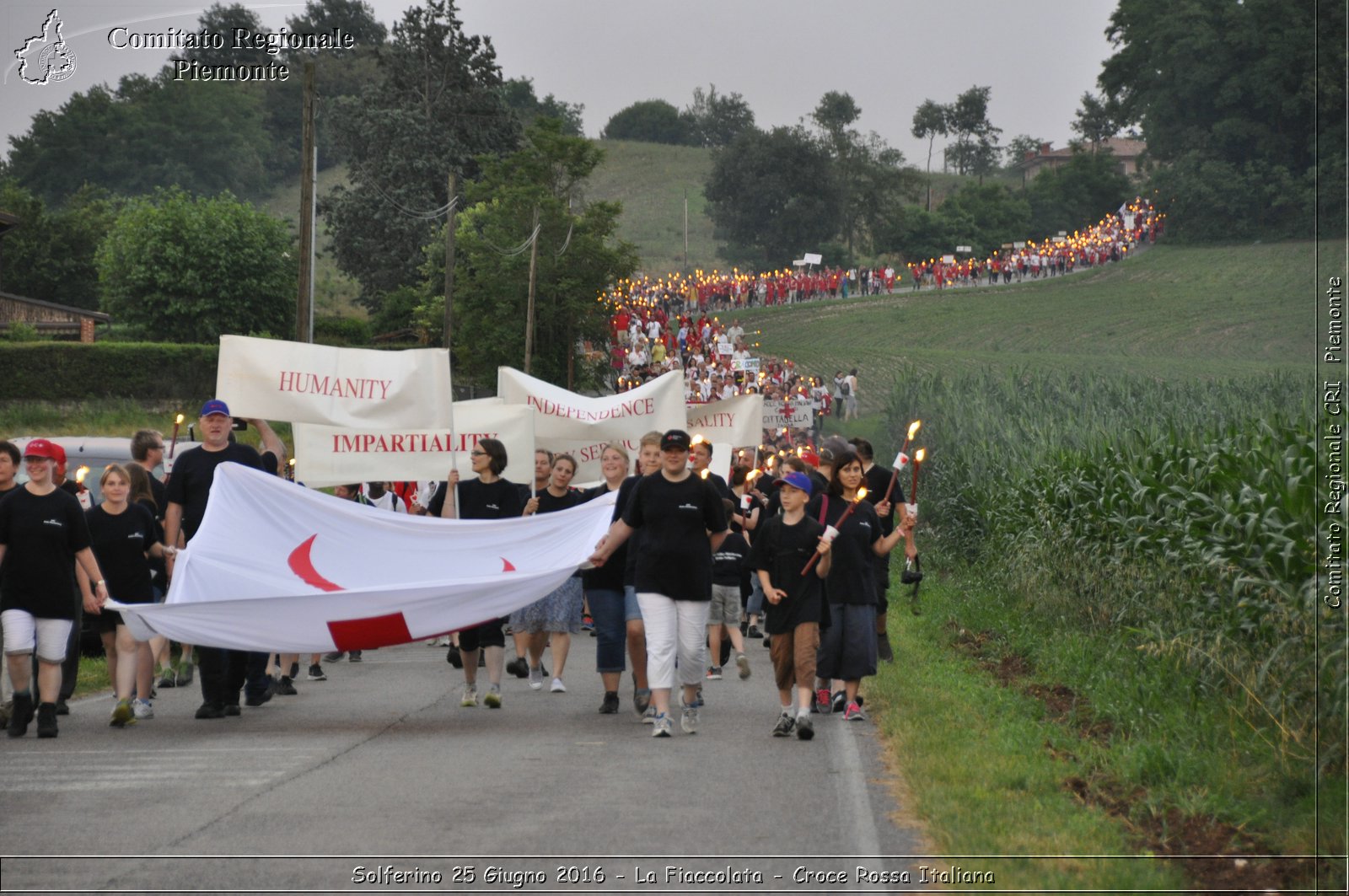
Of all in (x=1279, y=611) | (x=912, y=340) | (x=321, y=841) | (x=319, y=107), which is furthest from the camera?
(x=319, y=107)

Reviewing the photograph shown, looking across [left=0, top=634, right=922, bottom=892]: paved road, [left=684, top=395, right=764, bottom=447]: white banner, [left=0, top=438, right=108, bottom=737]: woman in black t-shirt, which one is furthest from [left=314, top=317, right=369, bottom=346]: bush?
[left=0, top=438, right=108, bottom=737]: woman in black t-shirt

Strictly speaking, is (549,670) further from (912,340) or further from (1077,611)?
(912,340)

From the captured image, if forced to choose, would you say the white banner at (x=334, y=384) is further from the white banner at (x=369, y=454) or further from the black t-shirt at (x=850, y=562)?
the black t-shirt at (x=850, y=562)

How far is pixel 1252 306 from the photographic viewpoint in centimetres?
6141

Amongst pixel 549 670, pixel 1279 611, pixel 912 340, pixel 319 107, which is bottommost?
pixel 549 670

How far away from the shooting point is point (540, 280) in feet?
163

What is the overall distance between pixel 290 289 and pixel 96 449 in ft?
151

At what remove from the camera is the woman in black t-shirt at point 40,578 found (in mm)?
10344

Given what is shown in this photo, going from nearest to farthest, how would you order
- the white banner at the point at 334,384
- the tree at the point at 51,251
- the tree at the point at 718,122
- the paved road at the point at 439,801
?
1. the paved road at the point at 439,801
2. the white banner at the point at 334,384
3. the tree at the point at 51,251
4. the tree at the point at 718,122

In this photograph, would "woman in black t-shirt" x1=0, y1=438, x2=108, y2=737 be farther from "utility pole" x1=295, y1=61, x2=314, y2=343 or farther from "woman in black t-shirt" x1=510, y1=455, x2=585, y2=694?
"utility pole" x1=295, y1=61, x2=314, y2=343


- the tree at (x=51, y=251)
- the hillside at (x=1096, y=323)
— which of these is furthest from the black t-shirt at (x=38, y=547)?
the tree at (x=51, y=251)

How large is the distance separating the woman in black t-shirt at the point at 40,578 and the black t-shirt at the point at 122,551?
28.8 inches

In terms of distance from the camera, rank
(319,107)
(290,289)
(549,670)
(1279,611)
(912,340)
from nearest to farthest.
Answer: (1279,611) < (549,670) < (290,289) < (912,340) < (319,107)

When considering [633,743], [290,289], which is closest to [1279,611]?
[633,743]
